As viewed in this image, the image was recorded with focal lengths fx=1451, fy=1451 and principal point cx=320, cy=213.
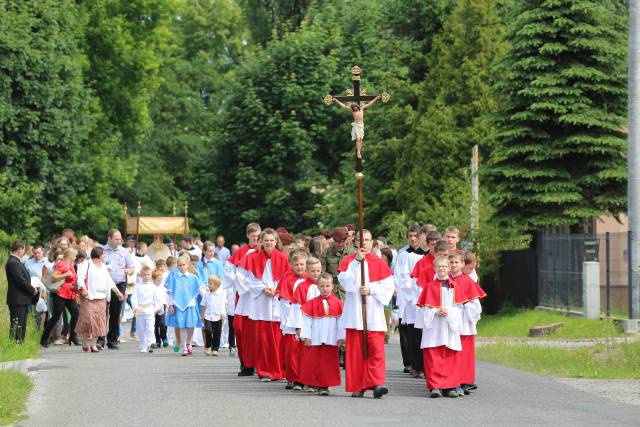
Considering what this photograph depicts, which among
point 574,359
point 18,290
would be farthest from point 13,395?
point 574,359

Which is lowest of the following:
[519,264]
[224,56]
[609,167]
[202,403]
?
[202,403]

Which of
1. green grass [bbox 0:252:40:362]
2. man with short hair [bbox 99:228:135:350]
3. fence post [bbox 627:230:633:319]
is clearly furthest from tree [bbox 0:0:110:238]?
fence post [bbox 627:230:633:319]

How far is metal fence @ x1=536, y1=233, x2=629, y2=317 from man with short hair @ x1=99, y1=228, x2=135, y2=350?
9175 millimetres

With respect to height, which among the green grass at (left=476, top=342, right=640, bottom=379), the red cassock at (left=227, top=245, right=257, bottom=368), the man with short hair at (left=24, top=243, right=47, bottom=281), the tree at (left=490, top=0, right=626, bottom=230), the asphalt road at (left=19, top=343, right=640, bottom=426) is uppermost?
the tree at (left=490, top=0, right=626, bottom=230)

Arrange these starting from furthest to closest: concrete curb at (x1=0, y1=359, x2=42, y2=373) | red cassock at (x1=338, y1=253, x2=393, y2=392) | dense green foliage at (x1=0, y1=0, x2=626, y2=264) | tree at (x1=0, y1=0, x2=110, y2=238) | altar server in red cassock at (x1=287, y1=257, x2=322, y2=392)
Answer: tree at (x1=0, y1=0, x2=110, y2=238) < dense green foliage at (x1=0, y1=0, x2=626, y2=264) < concrete curb at (x1=0, y1=359, x2=42, y2=373) < altar server in red cassock at (x1=287, y1=257, x2=322, y2=392) < red cassock at (x1=338, y1=253, x2=393, y2=392)

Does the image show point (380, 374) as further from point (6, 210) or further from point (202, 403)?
point (6, 210)

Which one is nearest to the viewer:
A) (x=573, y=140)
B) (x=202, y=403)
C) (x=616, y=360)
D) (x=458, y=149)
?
(x=202, y=403)

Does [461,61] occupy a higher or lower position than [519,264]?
higher

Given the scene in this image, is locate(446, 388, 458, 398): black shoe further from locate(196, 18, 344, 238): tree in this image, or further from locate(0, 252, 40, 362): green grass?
locate(196, 18, 344, 238): tree

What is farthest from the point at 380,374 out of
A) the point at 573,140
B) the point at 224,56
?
the point at 224,56

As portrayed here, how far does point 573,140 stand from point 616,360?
1381 centimetres

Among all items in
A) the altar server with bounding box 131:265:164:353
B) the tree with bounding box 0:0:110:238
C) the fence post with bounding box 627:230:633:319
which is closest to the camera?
the altar server with bounding box 131:265:164:353

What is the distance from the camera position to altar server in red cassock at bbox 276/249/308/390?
16656mm

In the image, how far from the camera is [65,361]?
69.1 feet
